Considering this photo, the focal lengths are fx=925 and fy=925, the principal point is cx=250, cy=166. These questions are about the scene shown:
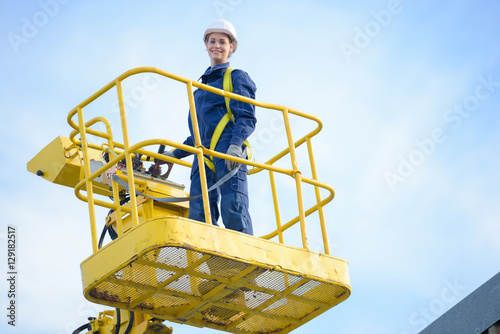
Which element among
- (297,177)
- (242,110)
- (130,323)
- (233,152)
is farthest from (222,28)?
(130,323)

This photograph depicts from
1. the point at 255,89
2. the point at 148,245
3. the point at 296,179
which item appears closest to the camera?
the point at 148,245

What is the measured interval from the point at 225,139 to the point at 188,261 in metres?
1.47

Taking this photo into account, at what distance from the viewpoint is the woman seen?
8367mm

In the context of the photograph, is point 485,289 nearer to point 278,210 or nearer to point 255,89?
point 278,210

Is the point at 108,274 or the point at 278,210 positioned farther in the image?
the point at 278,210

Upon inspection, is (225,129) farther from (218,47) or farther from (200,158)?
(200,158)

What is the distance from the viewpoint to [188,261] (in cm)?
764

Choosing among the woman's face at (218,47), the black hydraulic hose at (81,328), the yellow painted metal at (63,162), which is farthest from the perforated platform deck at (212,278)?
the woman's face at (218,47)

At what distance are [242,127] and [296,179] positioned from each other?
705 mm

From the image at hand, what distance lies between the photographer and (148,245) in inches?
286

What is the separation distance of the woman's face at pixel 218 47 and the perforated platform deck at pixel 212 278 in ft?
7.12

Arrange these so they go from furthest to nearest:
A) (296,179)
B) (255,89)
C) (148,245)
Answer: (255,89) < (296,179) < (148,245)

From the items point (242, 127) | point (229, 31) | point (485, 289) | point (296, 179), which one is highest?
point (229, 31)

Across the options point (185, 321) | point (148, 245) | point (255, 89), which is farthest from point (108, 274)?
point (255, 89)
